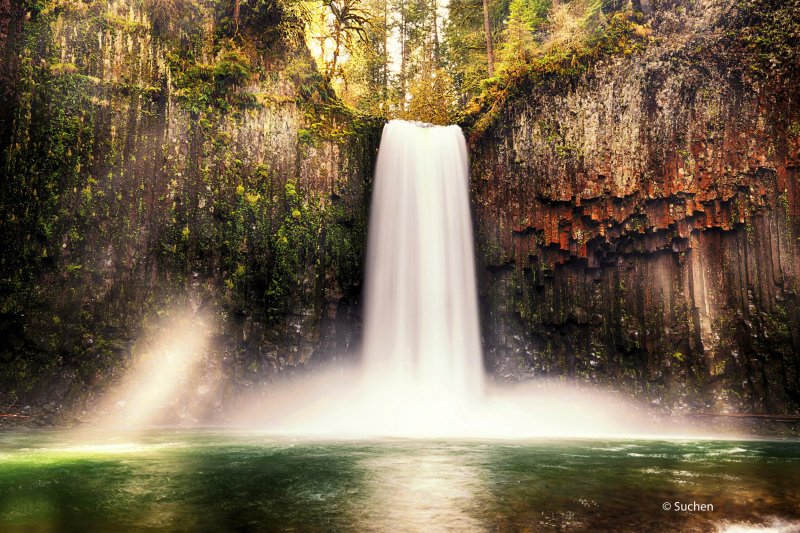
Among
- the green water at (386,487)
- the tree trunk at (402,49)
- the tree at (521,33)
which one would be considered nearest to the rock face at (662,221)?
the tree at (521,33)

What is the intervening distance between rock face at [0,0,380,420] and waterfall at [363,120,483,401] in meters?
0.73

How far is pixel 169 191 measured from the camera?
15.4 m

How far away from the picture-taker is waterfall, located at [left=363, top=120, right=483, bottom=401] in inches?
665

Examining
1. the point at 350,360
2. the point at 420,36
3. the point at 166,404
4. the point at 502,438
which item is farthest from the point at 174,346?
the point at 420,36

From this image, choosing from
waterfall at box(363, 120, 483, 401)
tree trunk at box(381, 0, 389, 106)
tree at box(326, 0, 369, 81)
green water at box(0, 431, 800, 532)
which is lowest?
green water at box(0, 431, 800, 532)

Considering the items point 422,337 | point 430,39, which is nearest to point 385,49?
point 430,39

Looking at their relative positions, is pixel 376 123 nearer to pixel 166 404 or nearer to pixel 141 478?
pixel 166 404

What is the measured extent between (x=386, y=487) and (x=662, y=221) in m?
12.5

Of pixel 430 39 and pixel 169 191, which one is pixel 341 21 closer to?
pixel 169 191

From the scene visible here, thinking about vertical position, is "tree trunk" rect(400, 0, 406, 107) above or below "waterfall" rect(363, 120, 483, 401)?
above

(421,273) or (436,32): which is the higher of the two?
(436,32)

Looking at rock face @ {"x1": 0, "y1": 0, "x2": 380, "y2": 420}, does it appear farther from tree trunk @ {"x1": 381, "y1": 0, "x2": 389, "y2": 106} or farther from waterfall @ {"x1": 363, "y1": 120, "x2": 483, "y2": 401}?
tree trunk @ {"x1": 381, "y1": 0, "x2": 389, "y2": 106}

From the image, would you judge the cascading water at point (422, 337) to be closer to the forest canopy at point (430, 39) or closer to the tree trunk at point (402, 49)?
the forest canopy at point (430, 39)

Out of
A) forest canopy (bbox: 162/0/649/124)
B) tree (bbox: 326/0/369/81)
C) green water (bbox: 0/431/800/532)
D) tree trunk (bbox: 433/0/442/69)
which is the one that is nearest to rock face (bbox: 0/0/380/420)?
forest canopy (bbox: 162/0/649/124)
